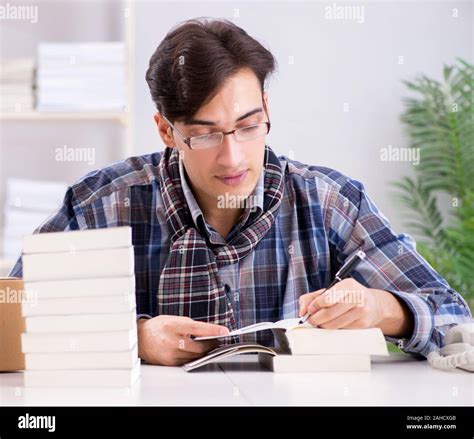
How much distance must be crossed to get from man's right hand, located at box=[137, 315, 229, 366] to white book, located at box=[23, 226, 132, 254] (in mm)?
274

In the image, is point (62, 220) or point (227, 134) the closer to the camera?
point (227, 134)

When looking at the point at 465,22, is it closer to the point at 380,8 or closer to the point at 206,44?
the point at 380,8

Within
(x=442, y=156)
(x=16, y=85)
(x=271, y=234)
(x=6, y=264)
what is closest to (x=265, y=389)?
(x=271, y=234)

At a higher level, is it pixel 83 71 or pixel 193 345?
pixel 83 71

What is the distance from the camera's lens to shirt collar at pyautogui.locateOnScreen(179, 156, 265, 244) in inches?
71.2

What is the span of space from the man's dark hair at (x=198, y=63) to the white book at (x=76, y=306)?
68 centimetres

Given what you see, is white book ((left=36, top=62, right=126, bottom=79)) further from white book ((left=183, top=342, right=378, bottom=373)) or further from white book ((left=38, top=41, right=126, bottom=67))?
white book ((left=183, top=342, right=378, bottom=373))

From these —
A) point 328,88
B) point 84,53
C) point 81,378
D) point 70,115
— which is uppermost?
point 84,53

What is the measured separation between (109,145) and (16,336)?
195 cm

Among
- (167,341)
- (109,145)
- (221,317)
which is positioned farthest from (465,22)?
(167,341)

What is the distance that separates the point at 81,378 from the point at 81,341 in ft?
0.19

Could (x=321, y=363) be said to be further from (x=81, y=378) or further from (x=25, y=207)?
(x=25, y=207)

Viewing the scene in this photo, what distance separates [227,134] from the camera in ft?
5.65

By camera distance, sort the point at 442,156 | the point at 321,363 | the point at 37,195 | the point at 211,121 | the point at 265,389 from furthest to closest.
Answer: the point at 442,156, the point at 37,195, the point at 211,121, the point at 321,363, the point at 265,389
